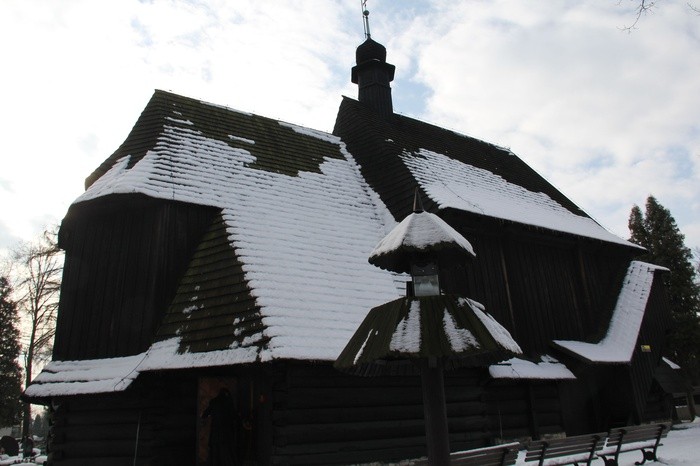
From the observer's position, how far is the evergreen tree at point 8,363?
2898cm

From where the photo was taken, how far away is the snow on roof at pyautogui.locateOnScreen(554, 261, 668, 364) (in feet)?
40.5

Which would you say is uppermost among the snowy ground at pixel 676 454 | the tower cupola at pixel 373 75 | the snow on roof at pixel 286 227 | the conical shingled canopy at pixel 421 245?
the tower cupola at pixel 373 75

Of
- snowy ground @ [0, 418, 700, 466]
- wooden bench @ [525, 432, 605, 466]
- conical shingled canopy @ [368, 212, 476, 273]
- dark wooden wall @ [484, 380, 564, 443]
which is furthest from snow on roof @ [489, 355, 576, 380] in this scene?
conical shingled canopy @ [368, 212, 476, 273]

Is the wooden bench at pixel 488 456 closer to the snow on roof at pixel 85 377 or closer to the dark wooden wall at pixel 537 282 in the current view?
the dark wooden wall at pixel 537 282

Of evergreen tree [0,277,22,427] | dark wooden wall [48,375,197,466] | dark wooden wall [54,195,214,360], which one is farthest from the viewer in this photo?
evergreen tree [0,277,22,427]

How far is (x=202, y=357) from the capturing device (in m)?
8.27

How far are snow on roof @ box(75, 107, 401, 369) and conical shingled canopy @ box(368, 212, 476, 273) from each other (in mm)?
2920

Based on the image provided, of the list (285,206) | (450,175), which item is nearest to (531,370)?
(450,175)

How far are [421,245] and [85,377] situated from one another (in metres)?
6.90

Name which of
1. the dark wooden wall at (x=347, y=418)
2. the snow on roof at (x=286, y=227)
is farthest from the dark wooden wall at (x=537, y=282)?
the dark wooden wall at (x=347, y=418)

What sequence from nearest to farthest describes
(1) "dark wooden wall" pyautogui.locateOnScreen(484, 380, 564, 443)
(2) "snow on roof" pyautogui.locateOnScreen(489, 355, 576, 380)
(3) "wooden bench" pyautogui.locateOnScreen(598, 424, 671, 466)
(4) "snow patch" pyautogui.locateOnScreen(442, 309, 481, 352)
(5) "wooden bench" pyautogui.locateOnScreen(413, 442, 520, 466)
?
(4) "snow patch" pyautogui.locateOnScreen(442, 309, 481, 352), (5) "wooden bench" pyautogui.locateOnScreen(413, 442, 520, 466), (3) "wooden bench" pyautogui.locateOnScreen(598, 424, 671, 466), (2) "snow on roof" pyautogui.locateOnScreen(489, 355, 576, 380), (1) "dark wooden wall" pyautogui.locateOnScreen(484, 380, 564, 443)

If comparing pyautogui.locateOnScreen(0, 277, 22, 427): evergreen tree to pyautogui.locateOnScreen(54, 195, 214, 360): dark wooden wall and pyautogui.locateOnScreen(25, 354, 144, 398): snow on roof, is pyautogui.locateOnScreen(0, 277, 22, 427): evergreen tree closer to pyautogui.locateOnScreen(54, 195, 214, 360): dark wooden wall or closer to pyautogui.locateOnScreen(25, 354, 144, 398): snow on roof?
pyautogui.locateOnScreen(54, 195, 214, 360): dark wooden wall

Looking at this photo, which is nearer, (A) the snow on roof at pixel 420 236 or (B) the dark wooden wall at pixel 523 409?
(A) the snow on roof at pixel 420 236

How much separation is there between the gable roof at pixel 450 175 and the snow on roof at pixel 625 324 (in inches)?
39.8
